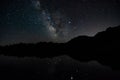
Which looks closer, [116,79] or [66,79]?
[66,79]

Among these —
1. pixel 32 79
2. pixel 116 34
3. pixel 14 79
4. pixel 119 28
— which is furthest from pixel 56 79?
pixel 119 28

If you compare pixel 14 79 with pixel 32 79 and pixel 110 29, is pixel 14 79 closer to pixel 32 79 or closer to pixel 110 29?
pixel 32 79

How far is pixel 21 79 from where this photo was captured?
22.8 m

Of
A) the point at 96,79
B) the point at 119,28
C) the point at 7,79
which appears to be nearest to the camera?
the point at 7,79

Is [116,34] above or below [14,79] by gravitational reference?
above

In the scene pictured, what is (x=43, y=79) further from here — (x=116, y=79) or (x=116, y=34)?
(x=116, y=34)

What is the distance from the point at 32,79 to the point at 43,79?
1.31 m

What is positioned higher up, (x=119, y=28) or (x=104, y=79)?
(x=119, y=28)

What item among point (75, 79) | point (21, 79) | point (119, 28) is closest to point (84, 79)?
point (75, 79)

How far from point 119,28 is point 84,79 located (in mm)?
138792

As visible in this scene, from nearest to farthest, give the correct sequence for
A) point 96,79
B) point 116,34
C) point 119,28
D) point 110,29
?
point 96,79
point 116,34
point 119,28
point 110,29

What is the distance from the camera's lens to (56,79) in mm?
22953

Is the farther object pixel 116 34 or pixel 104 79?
pixel 116 34

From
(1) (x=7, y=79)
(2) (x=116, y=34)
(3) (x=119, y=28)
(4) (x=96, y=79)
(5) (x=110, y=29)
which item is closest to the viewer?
(1) (x=7, y=79)
